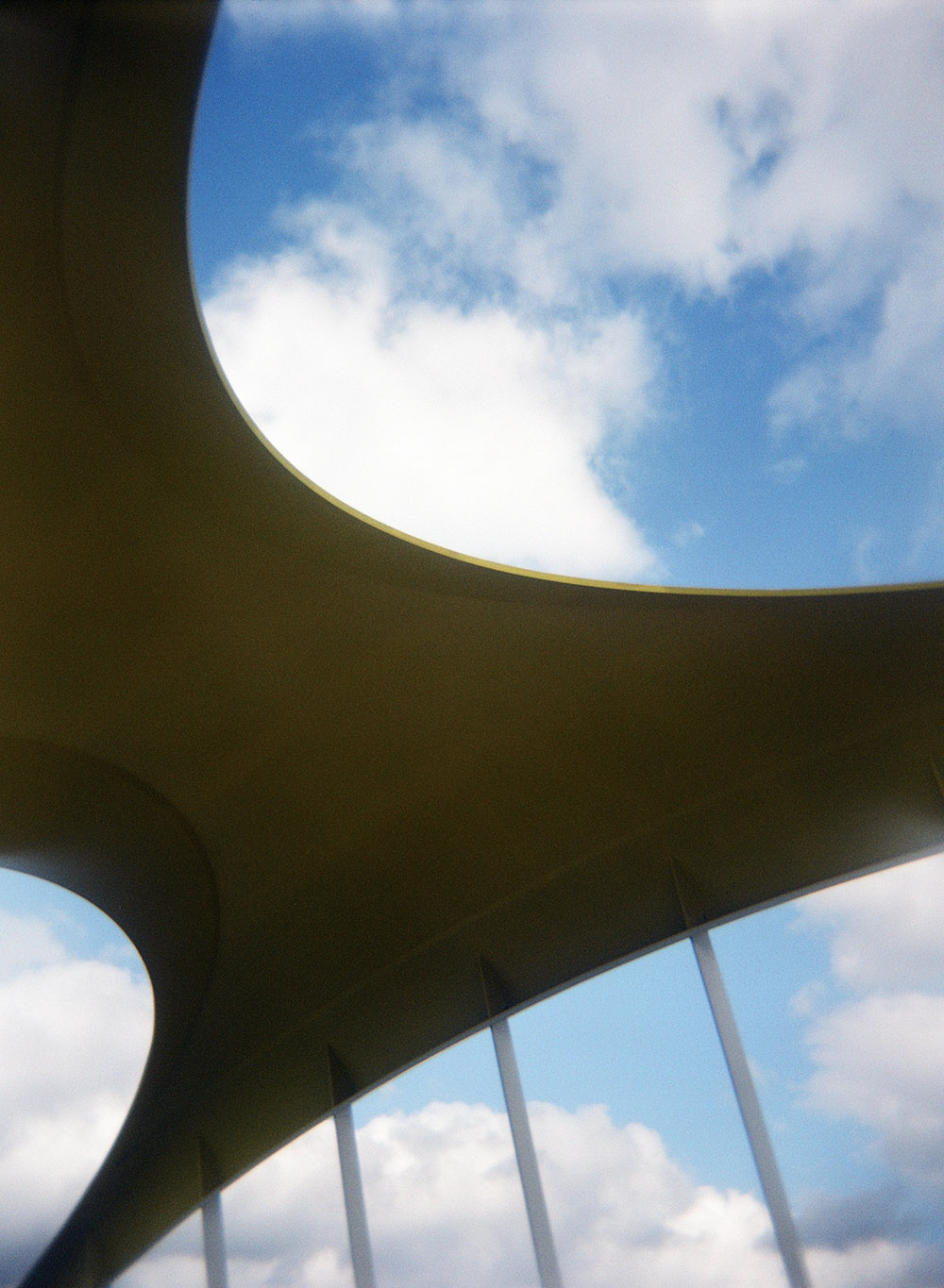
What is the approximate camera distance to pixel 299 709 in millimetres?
9188

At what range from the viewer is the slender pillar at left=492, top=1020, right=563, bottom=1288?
10.2 meters

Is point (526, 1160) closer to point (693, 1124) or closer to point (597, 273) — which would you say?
point (693, 1124)

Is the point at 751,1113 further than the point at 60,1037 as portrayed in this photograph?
No

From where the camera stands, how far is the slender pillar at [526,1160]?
10.2 meters

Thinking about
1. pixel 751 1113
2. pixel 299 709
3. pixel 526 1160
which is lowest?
pixel 751 1113

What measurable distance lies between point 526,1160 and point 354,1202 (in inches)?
95.5

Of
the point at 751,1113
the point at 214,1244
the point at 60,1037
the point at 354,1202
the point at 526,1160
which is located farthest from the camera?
the point at 214,1244

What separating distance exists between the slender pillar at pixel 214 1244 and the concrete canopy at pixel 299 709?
1216 mm

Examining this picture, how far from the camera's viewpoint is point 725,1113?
961 centimetres

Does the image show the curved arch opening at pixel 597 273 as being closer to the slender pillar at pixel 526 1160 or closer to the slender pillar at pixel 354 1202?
the slender pillar at pixel 526 1160

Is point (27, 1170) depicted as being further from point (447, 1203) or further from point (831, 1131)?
point (831, 1131)

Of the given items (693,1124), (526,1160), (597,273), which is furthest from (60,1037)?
(597,273)

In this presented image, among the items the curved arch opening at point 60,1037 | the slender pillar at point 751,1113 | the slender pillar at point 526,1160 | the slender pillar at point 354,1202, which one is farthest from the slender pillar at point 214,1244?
the slender pillar at point 751,1113

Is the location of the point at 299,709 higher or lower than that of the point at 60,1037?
higher
